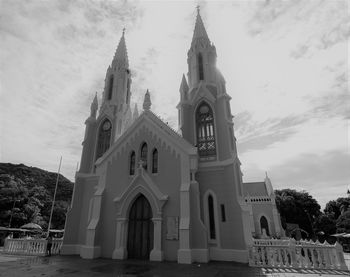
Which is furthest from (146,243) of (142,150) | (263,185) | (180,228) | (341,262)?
(263,185)

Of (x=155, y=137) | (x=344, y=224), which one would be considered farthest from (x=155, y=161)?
(x=344, y=224)

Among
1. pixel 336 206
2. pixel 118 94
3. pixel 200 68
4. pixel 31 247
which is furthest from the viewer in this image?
pixel 336 206

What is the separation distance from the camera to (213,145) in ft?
55.7

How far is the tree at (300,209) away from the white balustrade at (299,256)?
A: 144ft

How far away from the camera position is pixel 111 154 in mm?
17656

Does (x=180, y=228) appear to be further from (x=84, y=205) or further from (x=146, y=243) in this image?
(x=84, y=205)

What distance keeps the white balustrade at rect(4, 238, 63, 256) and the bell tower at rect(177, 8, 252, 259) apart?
1287cm

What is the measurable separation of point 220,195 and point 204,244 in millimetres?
3470

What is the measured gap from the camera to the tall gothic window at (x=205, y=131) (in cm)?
1697

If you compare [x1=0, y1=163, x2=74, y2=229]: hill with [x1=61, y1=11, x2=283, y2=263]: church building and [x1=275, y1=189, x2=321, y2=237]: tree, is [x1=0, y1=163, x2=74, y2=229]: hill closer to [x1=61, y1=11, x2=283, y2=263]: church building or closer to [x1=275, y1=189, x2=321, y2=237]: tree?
[x1=61, y1=11, x2=283, y2=263]: church building

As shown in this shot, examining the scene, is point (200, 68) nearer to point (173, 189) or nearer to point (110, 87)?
point (110, 87)

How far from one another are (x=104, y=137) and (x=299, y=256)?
18688 mm

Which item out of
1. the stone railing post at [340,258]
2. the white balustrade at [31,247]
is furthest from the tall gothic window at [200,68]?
the white balustrade at [31,247]

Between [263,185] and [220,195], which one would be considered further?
[263,185]
